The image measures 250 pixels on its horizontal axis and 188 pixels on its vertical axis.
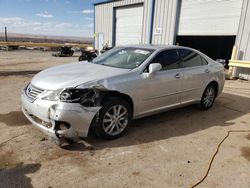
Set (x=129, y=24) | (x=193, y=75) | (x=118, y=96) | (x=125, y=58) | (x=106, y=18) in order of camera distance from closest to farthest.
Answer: (x=118, y=96), (x=125, y=58), (x=193, y=75), (x=129, y=24), (x=106, y=18)

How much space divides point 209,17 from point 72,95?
1017 cm

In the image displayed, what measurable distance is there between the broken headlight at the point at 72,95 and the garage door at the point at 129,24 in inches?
509

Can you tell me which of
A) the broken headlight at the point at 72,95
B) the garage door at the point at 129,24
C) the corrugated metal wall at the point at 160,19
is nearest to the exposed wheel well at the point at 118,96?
the broken headlight at the point at 72,95

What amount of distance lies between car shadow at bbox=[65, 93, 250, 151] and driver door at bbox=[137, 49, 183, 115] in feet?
1.21

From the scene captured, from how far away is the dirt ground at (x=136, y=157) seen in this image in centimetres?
281

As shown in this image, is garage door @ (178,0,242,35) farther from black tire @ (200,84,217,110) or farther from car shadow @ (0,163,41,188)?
car shadow @ (0,163,41,188)

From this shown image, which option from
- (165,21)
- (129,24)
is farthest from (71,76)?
(129,24)

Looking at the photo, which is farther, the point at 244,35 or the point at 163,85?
the point at 244,35

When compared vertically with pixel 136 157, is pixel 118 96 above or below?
above

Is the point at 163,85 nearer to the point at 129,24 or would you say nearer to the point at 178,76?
the point at 178,76

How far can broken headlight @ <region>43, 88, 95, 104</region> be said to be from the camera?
3238 mm

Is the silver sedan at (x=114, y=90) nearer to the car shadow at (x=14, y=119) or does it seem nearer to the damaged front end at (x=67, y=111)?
the damaged front end at (x=67, y=111)

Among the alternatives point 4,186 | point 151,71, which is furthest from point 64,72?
point 4,186

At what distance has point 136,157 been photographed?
3.33m
